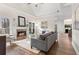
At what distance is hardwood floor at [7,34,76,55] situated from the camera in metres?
2.10

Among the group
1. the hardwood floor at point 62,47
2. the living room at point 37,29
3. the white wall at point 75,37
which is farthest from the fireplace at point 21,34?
the white wall at point 75,37

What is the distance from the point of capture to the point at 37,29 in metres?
2.16

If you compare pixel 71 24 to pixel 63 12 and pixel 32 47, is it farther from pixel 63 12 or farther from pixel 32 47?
pixel 32 47

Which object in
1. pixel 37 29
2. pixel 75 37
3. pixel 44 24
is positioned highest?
pixel 44 24

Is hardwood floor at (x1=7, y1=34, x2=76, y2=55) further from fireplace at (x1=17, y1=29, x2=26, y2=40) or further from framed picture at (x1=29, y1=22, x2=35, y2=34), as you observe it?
framed picture at (x1=29, y1=22, x2=35, y2=34)

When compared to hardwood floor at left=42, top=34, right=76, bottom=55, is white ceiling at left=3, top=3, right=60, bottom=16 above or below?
above

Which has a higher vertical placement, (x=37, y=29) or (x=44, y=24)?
(x=44, y=24)

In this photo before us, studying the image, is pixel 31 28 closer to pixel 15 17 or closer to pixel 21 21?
pixel 21 21

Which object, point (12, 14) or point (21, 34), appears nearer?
point (12, 14)

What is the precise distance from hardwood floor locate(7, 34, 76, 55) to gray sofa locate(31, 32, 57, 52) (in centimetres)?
9

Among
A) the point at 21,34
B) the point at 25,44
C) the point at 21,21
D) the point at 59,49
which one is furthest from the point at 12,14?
the point at 59,49

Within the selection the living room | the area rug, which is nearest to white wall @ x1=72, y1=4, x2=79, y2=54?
the living room

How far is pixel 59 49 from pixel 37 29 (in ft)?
2.17

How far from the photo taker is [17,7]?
207cm
